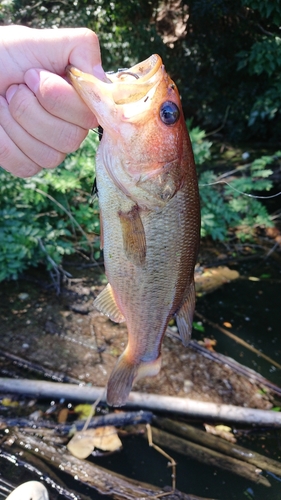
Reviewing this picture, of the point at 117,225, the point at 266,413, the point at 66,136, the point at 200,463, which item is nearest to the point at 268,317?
the point at 266,413

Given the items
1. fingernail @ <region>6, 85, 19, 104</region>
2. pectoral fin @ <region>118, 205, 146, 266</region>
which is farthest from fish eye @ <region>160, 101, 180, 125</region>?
fingernail @ <region>6, 85, 19, 104</region>

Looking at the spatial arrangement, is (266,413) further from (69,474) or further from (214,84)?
(214,84)

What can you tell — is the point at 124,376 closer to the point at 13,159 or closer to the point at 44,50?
the point at 13,159

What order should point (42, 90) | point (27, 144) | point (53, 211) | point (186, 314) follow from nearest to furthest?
point (42, 90), point (27, 144), point (186, 314), point (53, 211)

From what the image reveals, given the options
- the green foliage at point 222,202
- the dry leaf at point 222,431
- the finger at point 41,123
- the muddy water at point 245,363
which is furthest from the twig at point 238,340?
Result: the finger at point 41,123

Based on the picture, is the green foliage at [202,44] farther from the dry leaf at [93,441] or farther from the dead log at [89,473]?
the dead log at [89,473]


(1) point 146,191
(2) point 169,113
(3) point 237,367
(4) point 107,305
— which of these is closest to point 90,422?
(3) point 237,367
